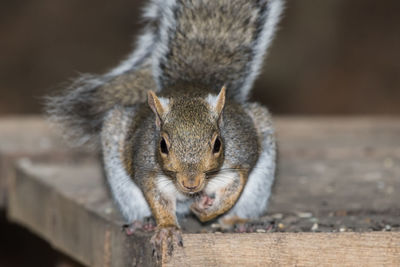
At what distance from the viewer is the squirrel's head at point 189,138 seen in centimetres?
249

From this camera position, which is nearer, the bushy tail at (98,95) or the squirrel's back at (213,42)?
the squirrel's back at (213,42)

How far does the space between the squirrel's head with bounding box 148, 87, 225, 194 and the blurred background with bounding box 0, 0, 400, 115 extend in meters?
6.77

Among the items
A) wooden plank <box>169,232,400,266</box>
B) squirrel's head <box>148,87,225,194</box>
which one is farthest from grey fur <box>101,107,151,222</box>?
wooden plank <box>169,232,400,266</box>

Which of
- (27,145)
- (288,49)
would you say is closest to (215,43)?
(27,145)

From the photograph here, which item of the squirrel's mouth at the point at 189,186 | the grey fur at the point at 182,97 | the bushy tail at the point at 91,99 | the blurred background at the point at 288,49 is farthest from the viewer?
the blurred background at the point at 288,49

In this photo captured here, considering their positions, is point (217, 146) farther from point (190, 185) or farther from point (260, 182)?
point (260, 182)

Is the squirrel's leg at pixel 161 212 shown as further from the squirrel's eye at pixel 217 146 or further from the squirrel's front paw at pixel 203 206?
the squirrel's eye at pixel 217 146

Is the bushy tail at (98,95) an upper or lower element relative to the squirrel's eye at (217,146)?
upper

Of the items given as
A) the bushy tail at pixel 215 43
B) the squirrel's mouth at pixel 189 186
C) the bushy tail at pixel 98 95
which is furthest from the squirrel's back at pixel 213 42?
the squirrel's mouth at pixel 189 186

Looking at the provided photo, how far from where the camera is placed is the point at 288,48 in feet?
32.5

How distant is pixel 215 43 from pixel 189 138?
2.68ft

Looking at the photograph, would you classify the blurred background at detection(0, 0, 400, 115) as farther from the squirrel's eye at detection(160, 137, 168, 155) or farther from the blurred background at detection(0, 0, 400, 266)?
the squirrel's eye at detection(160, 137, 168, 155)

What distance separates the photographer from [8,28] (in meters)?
9.91

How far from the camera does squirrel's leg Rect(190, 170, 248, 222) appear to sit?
2836 mm
